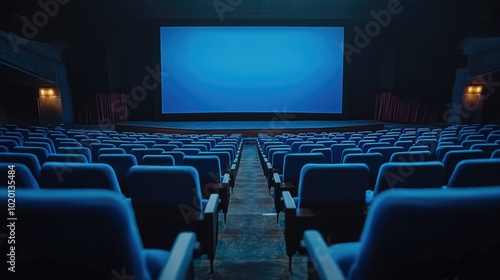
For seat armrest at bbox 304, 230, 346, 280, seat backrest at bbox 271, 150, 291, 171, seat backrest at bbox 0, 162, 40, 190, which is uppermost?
seat backrest at bbox 0, 162, 40, 190

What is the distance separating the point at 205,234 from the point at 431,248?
1453 millimetres

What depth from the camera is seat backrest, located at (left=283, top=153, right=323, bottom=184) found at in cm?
328

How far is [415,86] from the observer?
13.4 m

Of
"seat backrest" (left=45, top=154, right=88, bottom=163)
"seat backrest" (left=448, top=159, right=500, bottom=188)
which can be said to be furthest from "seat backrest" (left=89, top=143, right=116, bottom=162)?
"seat backrest" (left=448, top=159, right=500, bottom=188)

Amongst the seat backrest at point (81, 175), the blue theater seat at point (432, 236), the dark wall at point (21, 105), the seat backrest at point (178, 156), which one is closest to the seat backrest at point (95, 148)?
the seat backrest at point (178, 156)

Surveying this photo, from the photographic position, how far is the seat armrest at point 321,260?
1.10 metres

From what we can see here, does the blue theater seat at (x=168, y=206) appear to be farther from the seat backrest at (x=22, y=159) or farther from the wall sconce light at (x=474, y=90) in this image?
the wall sconce light at (x=474, y=90)

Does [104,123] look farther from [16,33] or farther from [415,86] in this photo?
[415,86]

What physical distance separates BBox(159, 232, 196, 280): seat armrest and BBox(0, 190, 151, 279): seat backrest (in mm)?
195

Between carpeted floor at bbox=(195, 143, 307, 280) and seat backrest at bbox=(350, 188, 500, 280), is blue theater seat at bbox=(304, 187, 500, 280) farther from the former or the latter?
carpeted floor at bbox=(195, 143, 307, 280)

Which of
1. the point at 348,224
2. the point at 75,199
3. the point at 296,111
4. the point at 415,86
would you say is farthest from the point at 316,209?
the point at 415,86

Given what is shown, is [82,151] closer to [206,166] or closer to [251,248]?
[206,166]

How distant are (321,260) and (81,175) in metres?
1.59

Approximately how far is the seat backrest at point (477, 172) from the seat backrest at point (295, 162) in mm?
1385
